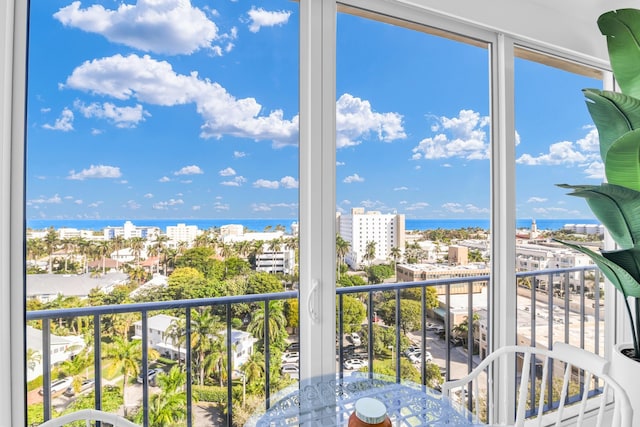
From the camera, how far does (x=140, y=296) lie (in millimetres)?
1448

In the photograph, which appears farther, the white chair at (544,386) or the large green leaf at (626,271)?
the large green leaf at (626,271)

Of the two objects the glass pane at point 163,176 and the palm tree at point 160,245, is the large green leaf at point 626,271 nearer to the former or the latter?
the glass pane at point 163,176

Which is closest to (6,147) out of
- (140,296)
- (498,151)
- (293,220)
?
(140,296)

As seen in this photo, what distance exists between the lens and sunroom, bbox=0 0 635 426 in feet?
4.28

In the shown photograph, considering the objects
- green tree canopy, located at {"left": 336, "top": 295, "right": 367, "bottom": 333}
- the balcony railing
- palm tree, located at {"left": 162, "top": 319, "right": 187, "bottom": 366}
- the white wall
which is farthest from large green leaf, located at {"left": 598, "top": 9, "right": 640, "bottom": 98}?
palm tree, located at {"left": 162, "top": 319, "right": 187, "bottom": 366}

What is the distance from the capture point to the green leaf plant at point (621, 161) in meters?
1.60

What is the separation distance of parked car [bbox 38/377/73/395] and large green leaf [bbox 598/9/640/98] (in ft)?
9.06

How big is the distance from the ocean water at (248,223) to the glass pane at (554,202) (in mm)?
24

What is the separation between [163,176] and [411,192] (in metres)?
1.14

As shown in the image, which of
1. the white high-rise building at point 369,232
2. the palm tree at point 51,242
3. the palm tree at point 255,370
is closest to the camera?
the palm tree at point 51,242

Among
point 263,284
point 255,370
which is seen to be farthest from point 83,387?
point 263,284

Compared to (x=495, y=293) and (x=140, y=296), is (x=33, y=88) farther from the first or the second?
(x=495, y=293)

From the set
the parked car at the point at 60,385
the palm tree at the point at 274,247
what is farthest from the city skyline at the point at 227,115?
the parked car at the point at 60,385

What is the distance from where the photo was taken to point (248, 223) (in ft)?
5.27
